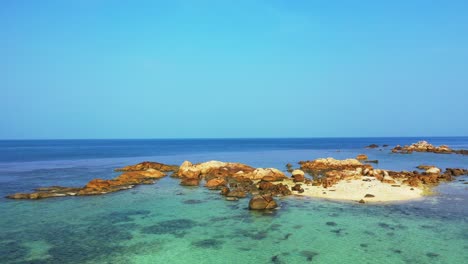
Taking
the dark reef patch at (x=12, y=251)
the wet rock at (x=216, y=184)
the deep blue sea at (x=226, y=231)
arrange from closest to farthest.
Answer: the dark reef patch at (x=12, y=251) → the deep blue sea at (x=226, y=231) → the wet rock at (x=216, y=184)

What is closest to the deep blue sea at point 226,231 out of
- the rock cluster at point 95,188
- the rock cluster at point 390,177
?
the rock cluster at point 95,188

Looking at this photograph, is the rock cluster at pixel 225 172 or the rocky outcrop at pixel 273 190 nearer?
the rocky outcrop at pixel 273 190

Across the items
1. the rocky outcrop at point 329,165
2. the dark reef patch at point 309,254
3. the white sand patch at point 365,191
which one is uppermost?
the rocky outcrop at point 329,165

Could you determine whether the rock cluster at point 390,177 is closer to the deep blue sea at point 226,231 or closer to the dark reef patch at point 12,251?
the deep blue sea at point 226,231

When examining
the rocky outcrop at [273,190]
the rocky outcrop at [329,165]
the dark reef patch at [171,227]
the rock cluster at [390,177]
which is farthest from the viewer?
the rocky outcrop at [329,165]

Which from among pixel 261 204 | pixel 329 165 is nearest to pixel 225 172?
pixel 329 165

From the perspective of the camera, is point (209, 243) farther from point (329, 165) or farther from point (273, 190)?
point (329, 165)

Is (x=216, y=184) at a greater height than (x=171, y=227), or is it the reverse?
(x=216, y=184)

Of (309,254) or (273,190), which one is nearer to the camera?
(309,254)

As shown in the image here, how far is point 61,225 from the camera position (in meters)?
26.2

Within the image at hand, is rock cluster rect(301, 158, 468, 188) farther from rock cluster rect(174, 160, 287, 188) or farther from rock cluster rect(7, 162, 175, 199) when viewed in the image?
rock cluster rect(7, 162, 175, 199)

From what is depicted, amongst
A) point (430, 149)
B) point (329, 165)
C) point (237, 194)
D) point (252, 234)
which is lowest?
point (252, 234)

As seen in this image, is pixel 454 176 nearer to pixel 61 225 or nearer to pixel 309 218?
pixel 309 218

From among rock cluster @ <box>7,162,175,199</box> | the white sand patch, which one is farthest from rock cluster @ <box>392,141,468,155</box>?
rock cluster @ <box>7,162,175,199</box>
